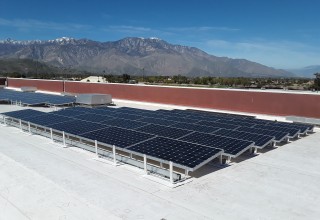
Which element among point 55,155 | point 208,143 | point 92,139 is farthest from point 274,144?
point 55,155

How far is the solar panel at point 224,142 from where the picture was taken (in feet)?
53.6

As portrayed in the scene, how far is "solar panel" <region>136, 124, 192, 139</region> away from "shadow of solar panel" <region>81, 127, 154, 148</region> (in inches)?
38.3

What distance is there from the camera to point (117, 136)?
18.6m

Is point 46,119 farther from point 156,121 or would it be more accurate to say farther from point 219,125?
point 219,125

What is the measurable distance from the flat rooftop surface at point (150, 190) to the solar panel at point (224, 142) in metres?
0.87

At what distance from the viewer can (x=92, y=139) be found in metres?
18.5

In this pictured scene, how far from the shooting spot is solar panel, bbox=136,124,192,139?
18822mm

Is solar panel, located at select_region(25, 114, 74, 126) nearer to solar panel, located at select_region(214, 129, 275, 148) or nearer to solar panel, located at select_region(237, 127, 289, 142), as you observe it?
solar panel, located at select_region(214, 129, 275, 148)

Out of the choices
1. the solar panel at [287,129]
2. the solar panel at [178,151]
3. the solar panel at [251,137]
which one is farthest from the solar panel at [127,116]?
the solar panel at [287,129]

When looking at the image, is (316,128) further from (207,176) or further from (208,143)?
(207,176)

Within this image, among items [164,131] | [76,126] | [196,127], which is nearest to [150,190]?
[164,131]

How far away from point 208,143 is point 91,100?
25876 mm

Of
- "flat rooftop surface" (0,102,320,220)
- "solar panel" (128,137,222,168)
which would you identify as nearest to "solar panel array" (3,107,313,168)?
"solar panel" (128,137,222,168)

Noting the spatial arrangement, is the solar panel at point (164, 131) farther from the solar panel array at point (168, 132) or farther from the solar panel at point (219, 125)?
the solar panel at point (219, 125)
